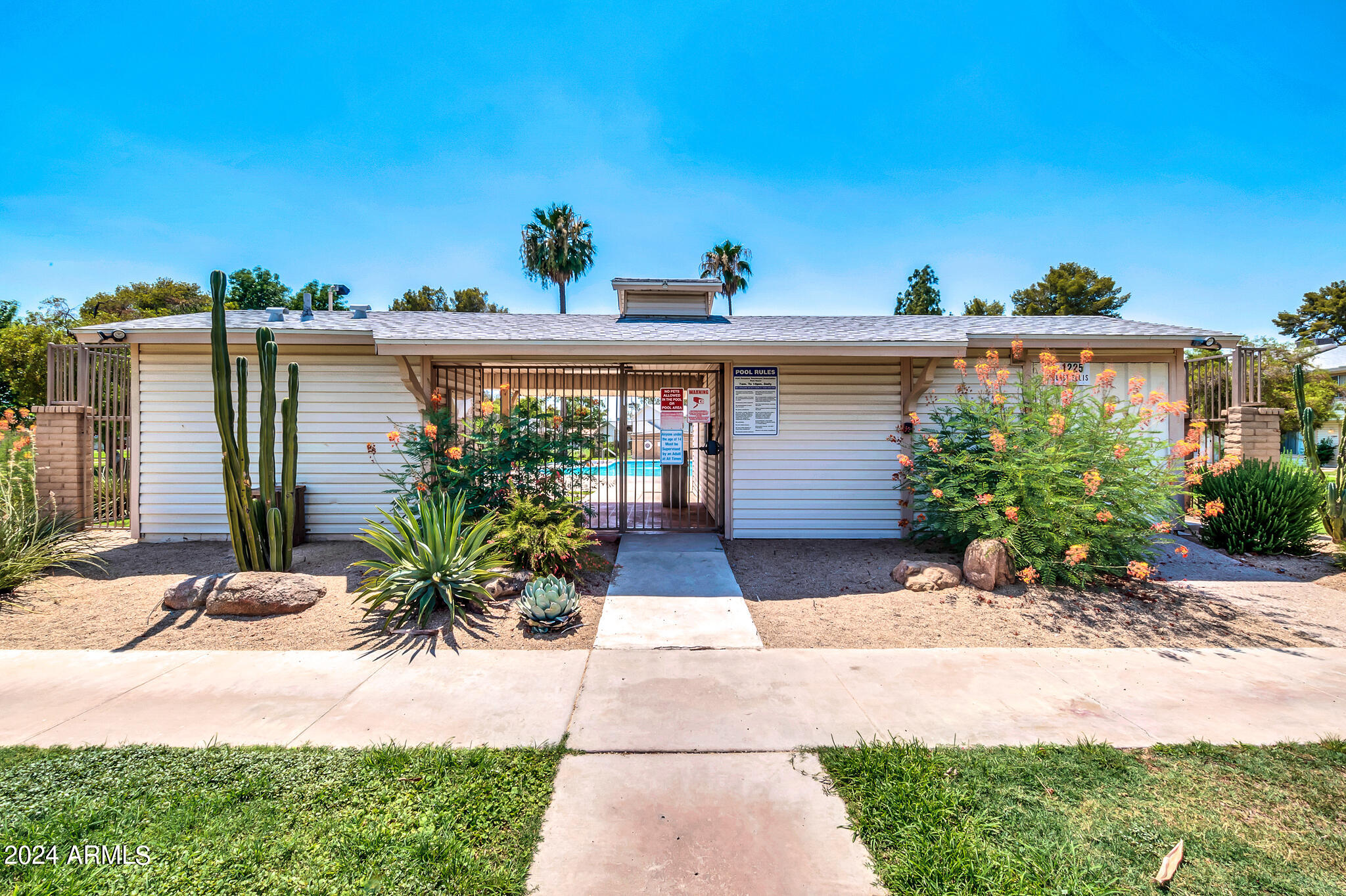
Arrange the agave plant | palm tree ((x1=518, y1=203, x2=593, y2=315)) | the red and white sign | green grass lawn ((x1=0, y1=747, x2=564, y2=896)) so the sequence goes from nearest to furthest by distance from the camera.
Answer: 1. green grass lawn ((x1=0, y1=747, x2=564, y2=896))
2. the agave plant
3. the red and white sign
4. palm tree ((x1=518, y1=203, x2=593, y2=315))

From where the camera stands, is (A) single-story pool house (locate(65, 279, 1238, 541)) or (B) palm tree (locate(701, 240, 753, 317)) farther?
(B) palm tree (locate(701, 240, 753, 317))

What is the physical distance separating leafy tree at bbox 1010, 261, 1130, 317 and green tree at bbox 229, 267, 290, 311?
44.1m

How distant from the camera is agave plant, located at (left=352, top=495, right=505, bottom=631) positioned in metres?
4.67

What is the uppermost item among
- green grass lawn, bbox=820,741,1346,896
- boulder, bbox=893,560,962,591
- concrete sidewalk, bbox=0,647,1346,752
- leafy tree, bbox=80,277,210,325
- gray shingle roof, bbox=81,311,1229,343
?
leafy tree, bbox=80,277,210,325

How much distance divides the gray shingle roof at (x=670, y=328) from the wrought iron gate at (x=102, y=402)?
0.89m

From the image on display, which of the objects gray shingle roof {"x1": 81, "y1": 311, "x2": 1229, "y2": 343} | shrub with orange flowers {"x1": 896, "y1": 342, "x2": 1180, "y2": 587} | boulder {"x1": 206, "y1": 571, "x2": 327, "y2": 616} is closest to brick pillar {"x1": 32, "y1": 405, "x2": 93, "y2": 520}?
gray shingle roof {"x1": 81, "y1": 311, "x2": 1229, "y2": 343}

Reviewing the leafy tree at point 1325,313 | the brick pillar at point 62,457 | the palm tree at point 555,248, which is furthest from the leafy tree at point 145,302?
the leafy tree at point 1325,313

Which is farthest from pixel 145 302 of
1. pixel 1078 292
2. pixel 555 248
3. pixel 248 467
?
pixel 1078 292

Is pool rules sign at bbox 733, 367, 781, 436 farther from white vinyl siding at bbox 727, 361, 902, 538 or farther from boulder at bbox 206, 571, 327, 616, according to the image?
boulder at bbox 206, 571, 327, 616

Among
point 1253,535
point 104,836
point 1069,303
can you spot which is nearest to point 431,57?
point 104,836

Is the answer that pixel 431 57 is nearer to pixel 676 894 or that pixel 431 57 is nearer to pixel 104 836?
pixel 104 836

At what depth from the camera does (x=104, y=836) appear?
2104 millimetres

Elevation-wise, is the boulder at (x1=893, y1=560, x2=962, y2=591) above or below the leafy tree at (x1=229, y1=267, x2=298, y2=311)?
below

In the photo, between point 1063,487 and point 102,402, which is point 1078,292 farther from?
point 102,402
